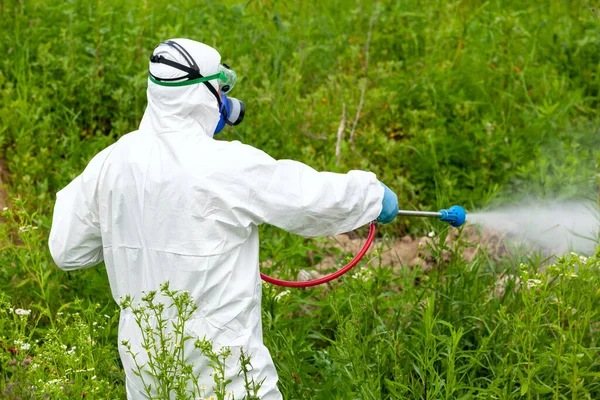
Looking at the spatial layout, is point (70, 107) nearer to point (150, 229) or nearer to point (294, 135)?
point (294, 135)

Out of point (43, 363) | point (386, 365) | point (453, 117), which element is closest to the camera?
point (43, 363)

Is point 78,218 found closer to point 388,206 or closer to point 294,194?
point 294,194

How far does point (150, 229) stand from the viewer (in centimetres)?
285

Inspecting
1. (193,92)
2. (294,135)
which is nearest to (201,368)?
(193,92)

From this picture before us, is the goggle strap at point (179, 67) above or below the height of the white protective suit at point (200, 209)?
above

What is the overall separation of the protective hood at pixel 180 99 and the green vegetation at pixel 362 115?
93 cm

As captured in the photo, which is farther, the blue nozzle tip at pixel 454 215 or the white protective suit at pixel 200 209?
the blue nozzle tip at pixel 454 215

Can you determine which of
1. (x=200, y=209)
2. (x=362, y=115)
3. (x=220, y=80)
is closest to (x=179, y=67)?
(x=220, y=80)

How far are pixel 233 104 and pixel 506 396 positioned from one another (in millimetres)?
1426

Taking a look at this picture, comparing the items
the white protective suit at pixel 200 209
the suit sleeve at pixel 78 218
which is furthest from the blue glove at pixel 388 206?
the suit sleeve at pixel 78 218

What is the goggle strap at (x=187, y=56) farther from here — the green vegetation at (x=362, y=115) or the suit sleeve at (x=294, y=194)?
the green vegetation at (x=362, y=115)

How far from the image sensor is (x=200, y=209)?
2793 millimetres

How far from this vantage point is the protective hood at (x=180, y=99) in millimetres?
2875

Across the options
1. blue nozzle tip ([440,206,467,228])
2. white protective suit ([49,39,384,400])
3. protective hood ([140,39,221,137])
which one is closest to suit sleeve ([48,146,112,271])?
white protective suit ([49,39,384,400])
